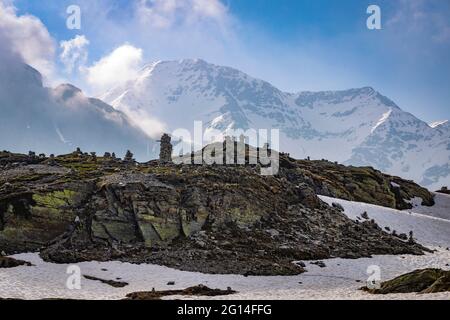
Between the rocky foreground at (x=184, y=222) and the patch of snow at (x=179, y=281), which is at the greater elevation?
the rocky foreground at (x=184, y=222)

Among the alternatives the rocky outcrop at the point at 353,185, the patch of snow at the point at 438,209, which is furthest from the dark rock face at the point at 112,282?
the patch of snow at the point at 438,209

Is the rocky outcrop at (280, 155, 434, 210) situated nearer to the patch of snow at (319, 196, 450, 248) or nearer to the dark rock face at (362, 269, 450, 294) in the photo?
the patch of snow at (319, 196, 450, 248)

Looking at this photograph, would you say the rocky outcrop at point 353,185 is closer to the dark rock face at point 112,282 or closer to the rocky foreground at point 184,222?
the rocky foreground at point 184,222

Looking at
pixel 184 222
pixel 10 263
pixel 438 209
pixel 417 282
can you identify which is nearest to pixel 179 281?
pixel 184 222

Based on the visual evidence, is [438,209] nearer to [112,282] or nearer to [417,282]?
[417,282]

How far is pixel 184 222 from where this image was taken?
59.8 meters

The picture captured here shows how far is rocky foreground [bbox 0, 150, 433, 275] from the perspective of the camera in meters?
53.9

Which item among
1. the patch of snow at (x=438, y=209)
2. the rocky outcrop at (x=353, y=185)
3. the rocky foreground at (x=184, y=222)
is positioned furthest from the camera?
the patch of snow at (x=438, y=209)

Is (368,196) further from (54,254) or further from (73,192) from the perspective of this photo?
(54,254)

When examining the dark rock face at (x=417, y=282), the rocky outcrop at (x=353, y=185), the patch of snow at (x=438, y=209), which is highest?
the rocky outcrop at (x=353, y=185)

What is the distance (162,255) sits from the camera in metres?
54.0

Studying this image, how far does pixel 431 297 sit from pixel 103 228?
3481 cm

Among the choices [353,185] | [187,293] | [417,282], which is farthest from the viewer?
[353,185]

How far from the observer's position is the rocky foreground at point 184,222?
53.9 m
